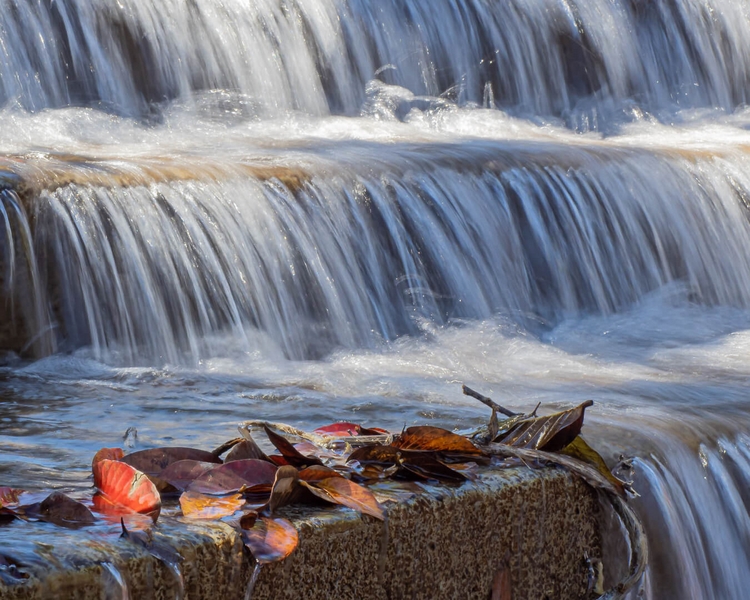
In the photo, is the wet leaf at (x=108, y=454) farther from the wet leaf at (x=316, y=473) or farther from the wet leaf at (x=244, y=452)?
the wet leaf at (x=316, y=473)

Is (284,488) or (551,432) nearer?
(284,488)

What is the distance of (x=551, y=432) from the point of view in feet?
7.50

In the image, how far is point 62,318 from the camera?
4438mm

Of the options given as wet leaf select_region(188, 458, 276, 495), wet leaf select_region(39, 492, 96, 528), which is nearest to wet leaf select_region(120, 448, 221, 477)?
wet leaf select_region(188, 458, 276, 495)

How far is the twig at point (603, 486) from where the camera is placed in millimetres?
2232

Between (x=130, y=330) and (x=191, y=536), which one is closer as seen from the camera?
(x=191, y=536)

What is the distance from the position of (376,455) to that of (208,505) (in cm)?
42

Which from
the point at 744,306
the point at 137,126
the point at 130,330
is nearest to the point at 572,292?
the point at 744,306

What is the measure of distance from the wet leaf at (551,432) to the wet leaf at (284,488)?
62cm

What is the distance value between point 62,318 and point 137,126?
138 inches

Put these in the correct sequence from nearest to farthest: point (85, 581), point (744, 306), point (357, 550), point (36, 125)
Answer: point (85, 581), point (357, 550), point (744, 306), point (36, 125)

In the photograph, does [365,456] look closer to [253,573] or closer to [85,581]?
[253,573]

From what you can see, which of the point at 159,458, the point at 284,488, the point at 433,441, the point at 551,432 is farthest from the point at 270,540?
the point at 551,432

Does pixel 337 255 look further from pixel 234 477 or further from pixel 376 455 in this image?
pixel 234 477
